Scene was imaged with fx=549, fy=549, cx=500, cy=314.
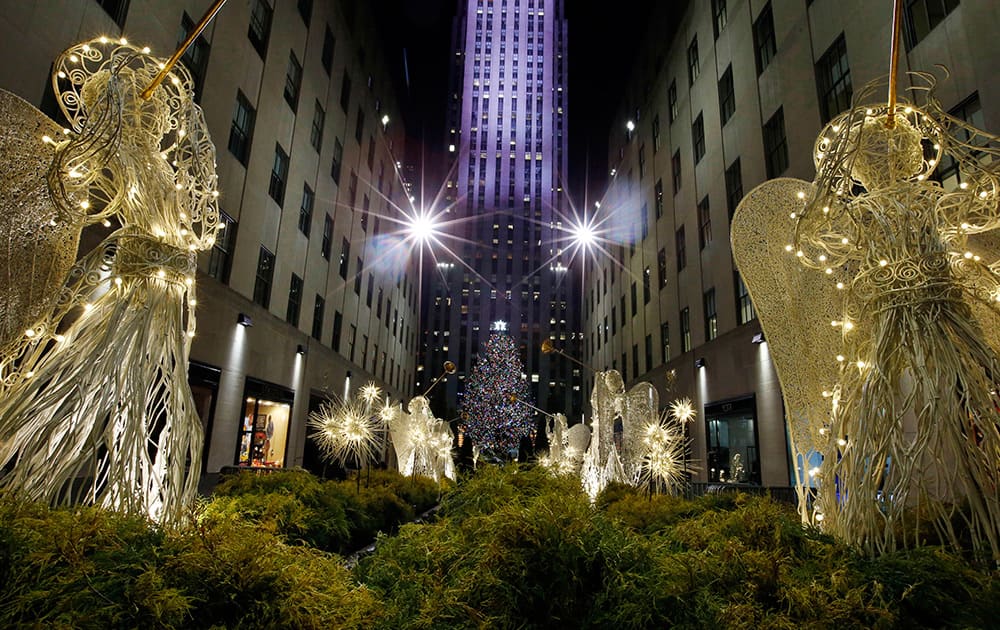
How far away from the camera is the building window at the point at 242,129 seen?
15.3 metres

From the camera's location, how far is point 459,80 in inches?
→ 3307

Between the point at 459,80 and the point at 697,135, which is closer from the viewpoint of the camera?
the point at 697,135

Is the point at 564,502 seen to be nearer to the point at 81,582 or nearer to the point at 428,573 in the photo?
the point at 428,573

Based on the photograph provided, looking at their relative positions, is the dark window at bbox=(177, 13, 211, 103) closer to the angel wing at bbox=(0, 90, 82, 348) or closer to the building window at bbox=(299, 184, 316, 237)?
the building window at bbox=(299, 184, 316, 237)

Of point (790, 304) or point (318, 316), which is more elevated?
point (318, 316)

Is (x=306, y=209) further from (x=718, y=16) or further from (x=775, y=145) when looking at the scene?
(x=718, y=16)

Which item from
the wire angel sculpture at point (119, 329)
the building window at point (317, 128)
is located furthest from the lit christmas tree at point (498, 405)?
the wire angel sculpture at point (119, 329)

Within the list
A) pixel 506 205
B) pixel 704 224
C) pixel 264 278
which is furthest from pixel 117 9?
pixel 506 205

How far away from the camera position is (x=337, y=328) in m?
25.4

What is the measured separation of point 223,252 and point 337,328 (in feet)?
34.7

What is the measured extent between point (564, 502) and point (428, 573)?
0.92 m

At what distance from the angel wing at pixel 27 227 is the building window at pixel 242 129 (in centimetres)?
1124

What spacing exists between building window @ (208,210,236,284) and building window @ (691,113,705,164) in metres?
17.1

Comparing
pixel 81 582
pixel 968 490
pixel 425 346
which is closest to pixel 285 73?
pixel 81 582
